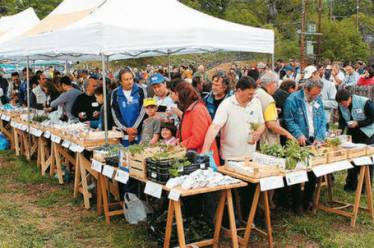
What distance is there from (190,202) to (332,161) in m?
1.51

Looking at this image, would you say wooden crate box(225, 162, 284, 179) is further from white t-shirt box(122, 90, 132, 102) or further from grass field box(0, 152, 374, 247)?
white t-shirt box(122, 90, 132, 102)

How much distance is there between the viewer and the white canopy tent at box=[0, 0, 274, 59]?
16.2 ft

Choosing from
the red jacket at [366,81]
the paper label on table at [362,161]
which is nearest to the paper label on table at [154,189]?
the paper label on table at [362,161]

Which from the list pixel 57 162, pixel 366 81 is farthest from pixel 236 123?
pixel 366 81

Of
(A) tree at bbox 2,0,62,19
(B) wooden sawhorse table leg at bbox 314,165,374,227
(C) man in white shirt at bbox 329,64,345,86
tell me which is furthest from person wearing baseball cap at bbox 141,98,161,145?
(A) tree at bbox 2,0,62,19

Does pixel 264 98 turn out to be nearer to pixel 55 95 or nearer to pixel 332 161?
pixel 332 161

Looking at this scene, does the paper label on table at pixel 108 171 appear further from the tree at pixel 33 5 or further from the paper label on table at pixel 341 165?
the tree at pixel 33 5

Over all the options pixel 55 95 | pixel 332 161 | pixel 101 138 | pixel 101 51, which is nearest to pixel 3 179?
pixel 55 95

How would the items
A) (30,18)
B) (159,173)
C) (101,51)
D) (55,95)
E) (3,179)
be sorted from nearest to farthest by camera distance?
(159,173), (101,51), (3,179), (55,95), (30,18)

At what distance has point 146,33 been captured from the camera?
5.14 meters

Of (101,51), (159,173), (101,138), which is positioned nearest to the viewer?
(159,173)

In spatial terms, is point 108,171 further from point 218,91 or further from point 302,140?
point 302,140

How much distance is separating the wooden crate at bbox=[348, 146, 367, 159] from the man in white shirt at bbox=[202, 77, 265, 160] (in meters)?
1.00

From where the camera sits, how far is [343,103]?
5855mm
